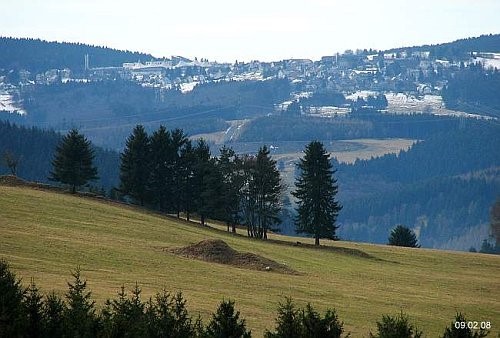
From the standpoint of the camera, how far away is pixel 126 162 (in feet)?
321

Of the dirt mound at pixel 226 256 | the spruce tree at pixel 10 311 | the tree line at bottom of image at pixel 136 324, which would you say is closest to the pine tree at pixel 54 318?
the tree line at bottom of image at pixel 136 324

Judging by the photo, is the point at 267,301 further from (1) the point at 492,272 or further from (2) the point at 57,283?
(1) the point at 492,272

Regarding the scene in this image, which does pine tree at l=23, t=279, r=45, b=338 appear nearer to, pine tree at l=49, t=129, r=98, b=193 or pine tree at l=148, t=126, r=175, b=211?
pine tree at l=49, t=129, r=98, b=193

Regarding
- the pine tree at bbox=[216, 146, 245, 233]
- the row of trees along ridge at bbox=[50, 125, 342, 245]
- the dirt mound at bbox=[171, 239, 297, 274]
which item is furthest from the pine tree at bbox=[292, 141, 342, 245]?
the dirt mound at bbox=[171, 239, 297, 274]

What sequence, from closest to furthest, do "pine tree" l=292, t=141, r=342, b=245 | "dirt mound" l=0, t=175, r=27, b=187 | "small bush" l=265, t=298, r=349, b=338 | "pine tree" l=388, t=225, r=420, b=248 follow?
"small bush" l=265, t=298, r=349, b=338
"pine tree" l=292, t=141, r=342, b=245
"dirt mound" l=0, t=175, r=27, b=187
"pine tree" l=388, t=225, r=420, b=248

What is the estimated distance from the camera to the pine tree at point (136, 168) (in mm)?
97125

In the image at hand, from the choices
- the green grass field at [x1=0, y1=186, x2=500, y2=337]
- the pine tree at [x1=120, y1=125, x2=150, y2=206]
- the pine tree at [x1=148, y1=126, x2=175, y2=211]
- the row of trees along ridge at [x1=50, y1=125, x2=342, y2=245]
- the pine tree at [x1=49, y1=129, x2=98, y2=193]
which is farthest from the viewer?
the pine tree at [x1=120, y1=125, x2=150, y2=206]

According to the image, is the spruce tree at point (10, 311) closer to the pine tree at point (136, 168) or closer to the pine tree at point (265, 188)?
the pine tree at point (265, 188)

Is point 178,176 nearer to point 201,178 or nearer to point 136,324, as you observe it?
point 201,178

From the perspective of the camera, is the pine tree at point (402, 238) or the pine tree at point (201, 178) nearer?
the pine tree at point (201, 178)

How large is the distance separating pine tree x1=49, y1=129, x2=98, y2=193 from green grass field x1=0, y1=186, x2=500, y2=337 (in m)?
7.20

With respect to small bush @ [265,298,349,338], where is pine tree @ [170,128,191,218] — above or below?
below

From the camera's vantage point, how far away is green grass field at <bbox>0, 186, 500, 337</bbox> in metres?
45.3

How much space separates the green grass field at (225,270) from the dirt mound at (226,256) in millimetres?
1724
